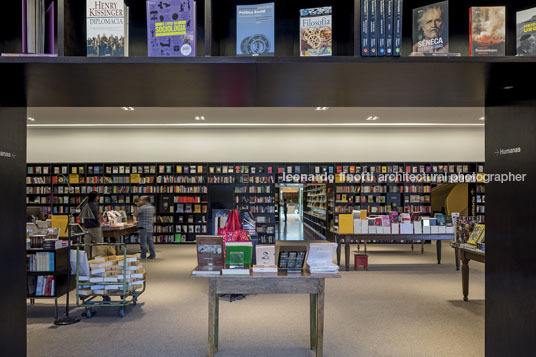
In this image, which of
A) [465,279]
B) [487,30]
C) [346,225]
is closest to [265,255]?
[487,30]

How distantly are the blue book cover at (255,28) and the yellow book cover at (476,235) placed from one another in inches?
186

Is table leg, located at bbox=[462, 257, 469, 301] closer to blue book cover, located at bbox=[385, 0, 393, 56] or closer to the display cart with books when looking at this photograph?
blue book cover, located at bbox=[385, 0, 393, 56]

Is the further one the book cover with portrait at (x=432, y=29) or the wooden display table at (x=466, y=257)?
the wooden display table at (x=466, y=257)

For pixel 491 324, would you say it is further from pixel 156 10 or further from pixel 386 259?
pixel 386 259

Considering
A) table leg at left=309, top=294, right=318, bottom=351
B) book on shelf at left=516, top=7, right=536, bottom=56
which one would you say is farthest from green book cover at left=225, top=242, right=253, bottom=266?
book on shelf at left=516, top=7, right=536, bottom=56

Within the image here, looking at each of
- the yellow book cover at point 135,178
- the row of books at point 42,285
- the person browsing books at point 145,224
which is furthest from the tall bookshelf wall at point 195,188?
the row of books at point 42,285

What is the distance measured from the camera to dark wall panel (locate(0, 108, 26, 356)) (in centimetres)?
263

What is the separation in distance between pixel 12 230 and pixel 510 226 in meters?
3.55

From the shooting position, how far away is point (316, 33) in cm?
218

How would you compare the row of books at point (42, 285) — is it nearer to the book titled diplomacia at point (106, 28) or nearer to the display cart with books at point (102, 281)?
the display cart with books at point (102, 281)

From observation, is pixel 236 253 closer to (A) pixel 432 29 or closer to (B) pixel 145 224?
(A) pixel 432 29

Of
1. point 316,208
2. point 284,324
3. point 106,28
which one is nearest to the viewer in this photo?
point 106,28

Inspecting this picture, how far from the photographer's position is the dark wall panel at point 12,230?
2631mm

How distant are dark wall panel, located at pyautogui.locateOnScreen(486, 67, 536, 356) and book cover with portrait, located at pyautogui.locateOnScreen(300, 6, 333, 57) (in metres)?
1.04
